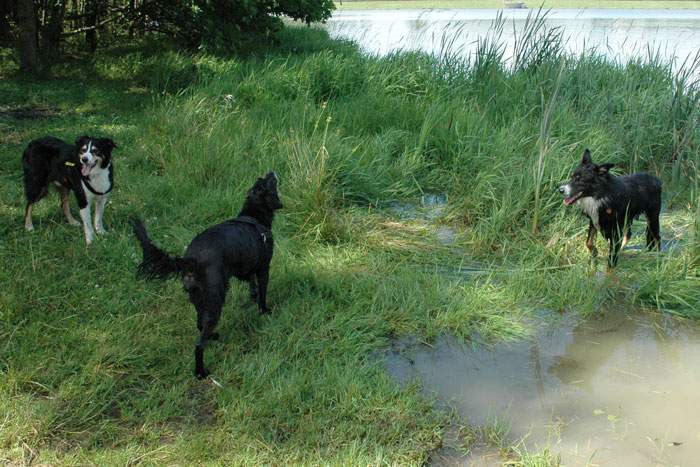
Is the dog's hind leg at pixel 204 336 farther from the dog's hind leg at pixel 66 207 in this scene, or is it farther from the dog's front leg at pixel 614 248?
the dog's front leg at pixel 614 248

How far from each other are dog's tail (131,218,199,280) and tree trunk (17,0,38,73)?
838cm

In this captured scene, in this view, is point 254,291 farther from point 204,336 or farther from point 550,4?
point 550,4

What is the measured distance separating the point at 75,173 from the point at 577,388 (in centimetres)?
414

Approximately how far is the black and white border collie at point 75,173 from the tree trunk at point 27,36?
587cm

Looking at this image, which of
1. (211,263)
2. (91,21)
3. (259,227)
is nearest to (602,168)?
(259,227)

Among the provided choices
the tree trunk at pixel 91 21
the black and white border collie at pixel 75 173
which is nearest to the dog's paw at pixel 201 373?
the black and white border collie at pixel 75 173

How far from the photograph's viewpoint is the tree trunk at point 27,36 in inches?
389

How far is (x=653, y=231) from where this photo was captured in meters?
5.53

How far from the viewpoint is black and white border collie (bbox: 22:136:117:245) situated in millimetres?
5109

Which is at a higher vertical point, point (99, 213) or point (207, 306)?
point (207, 306)

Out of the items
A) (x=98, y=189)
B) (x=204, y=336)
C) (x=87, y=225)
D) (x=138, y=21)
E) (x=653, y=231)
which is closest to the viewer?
(x=204, y=336)

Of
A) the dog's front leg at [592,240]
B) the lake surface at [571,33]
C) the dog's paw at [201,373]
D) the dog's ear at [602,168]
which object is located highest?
the lake surface at [571,33]

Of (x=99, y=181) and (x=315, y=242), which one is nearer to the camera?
(x=99, y=181)

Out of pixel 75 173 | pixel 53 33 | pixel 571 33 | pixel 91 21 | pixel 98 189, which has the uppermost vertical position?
pixel 571 33
